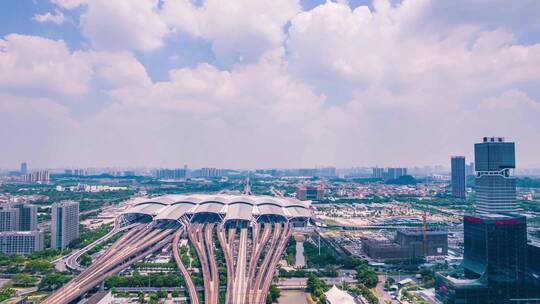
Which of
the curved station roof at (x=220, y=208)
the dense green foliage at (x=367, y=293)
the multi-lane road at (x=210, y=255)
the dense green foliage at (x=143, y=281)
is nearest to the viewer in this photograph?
the dense green foliage at (x=367, y=293)

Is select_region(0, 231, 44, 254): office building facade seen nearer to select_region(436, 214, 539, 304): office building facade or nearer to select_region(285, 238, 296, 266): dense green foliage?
select_region(285, 238, 296, 266): dense green foliage

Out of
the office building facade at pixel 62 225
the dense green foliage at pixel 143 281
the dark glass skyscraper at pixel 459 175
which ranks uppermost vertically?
the dark glass skyscraper at pixel 459 175

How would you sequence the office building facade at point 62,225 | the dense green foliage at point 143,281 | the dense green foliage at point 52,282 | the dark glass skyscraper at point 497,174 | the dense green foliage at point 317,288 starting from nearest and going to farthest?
1. the dense green foliage at point 317,288
2. the dense green foliage at point 52,282
3. the dense green foliage at point 143,281
4. the dark glass skyscraper at point 497,174
5. the office building facade at point 62,225

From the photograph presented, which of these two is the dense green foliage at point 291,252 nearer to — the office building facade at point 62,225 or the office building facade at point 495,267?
the office building facade at point 495,267

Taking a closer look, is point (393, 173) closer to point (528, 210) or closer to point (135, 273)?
point (528, 210)

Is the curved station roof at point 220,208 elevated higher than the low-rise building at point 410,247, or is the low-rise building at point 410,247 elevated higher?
the curved station roof at point 220,208

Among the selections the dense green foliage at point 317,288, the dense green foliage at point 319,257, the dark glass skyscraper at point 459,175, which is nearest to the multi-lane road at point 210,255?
the dense green foliage at point 319,257
